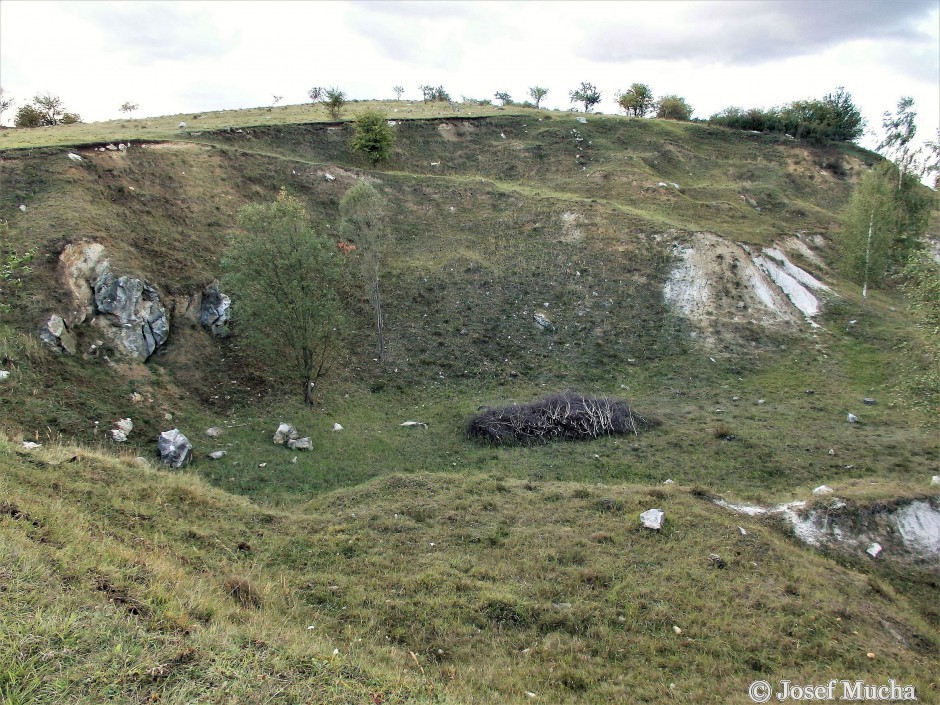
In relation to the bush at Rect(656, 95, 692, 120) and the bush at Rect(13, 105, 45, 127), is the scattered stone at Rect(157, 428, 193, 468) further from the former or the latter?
the bush at Rect(656, 95, 692, 120)

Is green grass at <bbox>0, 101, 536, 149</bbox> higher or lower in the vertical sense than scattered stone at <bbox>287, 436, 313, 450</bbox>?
higher

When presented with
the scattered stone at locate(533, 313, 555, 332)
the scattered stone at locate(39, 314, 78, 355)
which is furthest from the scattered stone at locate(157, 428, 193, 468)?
the scattered stone at locate(533, 313, 555, 332)

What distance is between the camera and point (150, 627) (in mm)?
5777

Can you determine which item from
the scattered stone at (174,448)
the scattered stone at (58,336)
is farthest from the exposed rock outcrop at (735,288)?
the scattered stone at (58,336)

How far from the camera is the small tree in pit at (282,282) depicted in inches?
724

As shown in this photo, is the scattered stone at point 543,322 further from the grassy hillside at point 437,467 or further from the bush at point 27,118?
the bush at point 27,118

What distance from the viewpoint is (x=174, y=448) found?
1531 cm

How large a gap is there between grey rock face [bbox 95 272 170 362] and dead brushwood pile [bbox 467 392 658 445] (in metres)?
12.4

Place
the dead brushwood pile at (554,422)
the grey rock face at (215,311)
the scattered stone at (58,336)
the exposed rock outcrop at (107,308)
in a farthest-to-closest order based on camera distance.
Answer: the grey rock face at (215,311)
the dead brushwood pile at (554,422)
the exposed rock outcrop at (107,308)
the scattered stone at (58,336)

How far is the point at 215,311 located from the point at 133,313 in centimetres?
314

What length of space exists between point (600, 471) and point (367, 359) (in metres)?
11.9

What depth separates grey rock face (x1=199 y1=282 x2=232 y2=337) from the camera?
2127cm

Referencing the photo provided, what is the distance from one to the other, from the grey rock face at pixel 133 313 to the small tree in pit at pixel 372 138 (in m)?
22.3

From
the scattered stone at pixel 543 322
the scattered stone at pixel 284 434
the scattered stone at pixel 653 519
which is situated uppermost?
the scattered stone at pixel 543 322
